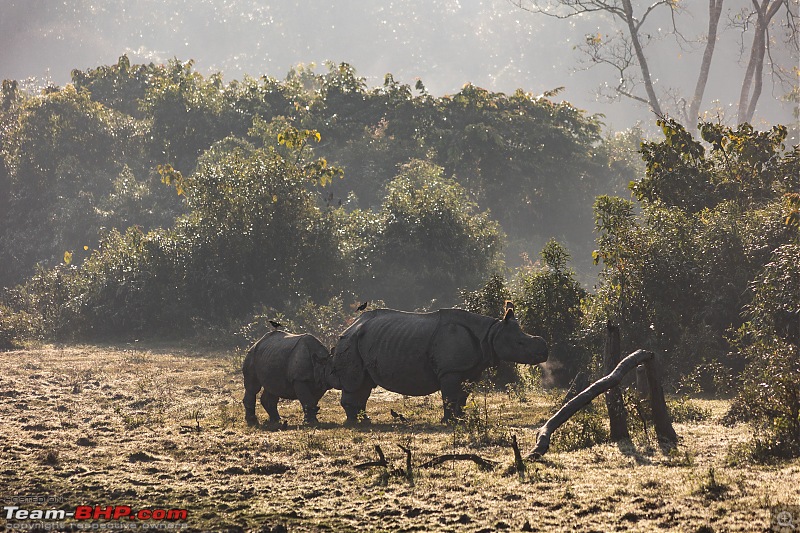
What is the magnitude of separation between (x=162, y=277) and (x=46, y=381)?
1267 cm

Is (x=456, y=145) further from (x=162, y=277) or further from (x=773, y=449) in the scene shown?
(x=773, y=449)

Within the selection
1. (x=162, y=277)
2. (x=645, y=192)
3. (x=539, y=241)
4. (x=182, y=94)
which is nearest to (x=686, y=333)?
(x=645, y=192)

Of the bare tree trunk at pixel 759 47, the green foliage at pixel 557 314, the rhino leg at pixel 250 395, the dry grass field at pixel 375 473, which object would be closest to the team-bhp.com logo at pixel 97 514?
the dry grass field at pixel 375 473

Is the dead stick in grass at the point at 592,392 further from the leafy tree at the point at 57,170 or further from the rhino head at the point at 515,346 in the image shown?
the leafy tree at the point at 57,170

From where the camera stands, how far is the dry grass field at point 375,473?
25.8 feet

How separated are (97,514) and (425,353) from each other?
20.5ft

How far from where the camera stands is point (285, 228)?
30.7 metres

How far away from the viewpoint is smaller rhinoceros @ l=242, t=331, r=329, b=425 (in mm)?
14008

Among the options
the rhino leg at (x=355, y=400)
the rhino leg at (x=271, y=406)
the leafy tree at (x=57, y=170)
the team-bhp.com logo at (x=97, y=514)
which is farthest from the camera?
the leafy tree at (x=57, y=170)

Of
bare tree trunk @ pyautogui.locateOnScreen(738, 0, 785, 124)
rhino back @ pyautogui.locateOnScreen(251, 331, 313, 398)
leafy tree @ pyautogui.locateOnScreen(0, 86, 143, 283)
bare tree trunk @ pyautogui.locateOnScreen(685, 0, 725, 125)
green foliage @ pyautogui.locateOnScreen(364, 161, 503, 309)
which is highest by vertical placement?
bare tree trunk @ pyautogui.locateOnScreen(685, 0, 725, 125)

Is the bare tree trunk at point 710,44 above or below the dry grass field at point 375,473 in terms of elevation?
above

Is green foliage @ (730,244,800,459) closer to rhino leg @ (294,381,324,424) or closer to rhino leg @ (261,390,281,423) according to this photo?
rhino leg @ (294,381,324,424)

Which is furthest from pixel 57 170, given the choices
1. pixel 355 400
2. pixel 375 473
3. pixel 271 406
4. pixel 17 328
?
pixel 375 473

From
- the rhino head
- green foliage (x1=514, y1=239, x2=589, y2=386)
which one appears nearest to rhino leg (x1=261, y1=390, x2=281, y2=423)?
the rhino head
